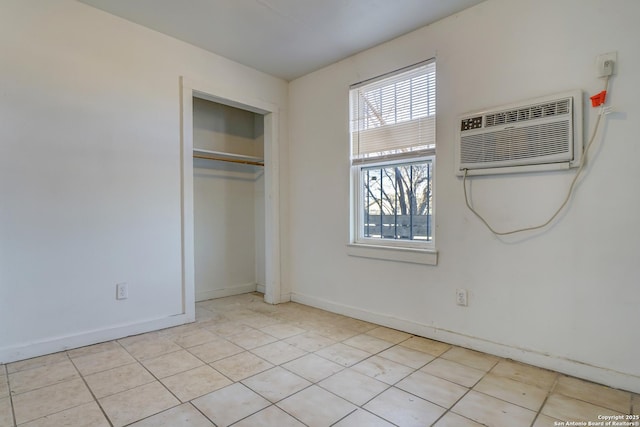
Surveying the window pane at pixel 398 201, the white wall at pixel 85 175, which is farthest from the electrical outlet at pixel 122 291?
the window pane at pixel 398 201

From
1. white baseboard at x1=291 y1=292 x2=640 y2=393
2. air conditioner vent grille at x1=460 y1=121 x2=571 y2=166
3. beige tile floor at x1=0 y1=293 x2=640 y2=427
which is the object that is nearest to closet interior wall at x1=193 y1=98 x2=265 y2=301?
beige tile floor at x1=0 y1=293 x2=640 y2=427

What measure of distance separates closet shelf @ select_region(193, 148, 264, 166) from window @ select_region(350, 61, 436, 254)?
1312 mm

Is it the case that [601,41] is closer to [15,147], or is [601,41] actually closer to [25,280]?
[15,147]

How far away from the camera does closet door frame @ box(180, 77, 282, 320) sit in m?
3.02

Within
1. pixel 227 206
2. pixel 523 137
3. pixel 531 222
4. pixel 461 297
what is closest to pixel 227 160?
pixel 227 206

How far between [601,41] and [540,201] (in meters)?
0.97

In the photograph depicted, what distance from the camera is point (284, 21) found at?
2.62 m

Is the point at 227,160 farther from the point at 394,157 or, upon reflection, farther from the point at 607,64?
the point at 607,64

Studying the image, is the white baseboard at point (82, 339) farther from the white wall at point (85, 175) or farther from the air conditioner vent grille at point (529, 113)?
the air conditioner vent grille at point (529, 113)

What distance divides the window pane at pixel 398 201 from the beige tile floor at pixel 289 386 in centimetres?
91

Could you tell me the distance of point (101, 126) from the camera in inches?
101

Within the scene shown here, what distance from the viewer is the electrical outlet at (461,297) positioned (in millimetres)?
2449

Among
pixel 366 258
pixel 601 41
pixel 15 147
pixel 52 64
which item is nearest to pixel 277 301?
pixel 366 258

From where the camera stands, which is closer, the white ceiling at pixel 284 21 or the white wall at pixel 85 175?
the white wall at pixel 85 175
